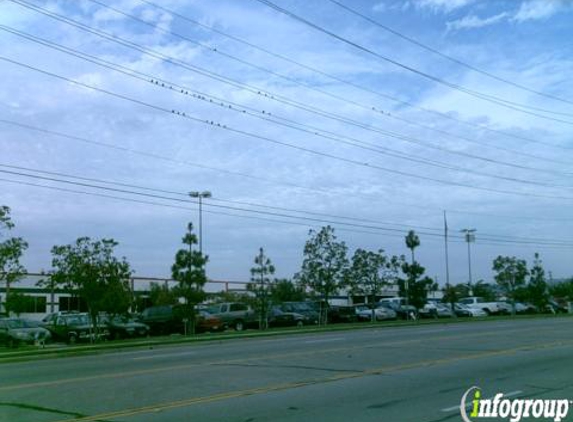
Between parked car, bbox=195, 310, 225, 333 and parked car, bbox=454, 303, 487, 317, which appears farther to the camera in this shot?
parked car, bbox=454, 303, 487, 317

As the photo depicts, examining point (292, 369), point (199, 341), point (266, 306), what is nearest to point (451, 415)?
point (292, 369)

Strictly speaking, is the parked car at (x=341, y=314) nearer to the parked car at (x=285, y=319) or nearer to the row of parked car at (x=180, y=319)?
the row of parked car at (x=180, y=319)

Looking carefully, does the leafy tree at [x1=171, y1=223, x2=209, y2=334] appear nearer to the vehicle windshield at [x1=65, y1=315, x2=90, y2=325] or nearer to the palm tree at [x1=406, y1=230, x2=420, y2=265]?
the vehicle windshield at [x1=65, y1=315, x2=90, y2=325]

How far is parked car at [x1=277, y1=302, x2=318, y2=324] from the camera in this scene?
155 ft

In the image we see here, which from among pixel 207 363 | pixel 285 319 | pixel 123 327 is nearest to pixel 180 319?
pixel 123 327

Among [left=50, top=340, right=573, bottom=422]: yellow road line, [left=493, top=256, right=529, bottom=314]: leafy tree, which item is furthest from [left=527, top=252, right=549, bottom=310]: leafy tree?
[left=50, top=340, right=573, bottom=422]: yellow road line

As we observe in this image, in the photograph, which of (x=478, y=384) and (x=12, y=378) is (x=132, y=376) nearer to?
(x=12, y=378)

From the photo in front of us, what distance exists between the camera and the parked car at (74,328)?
34625 millimetres

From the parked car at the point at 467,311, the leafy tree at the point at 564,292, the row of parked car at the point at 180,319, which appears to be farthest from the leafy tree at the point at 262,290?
the leafy tree at the point at 564,292

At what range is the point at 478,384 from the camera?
12.9 m

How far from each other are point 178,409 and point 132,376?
477cm

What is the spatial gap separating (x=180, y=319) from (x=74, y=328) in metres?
5.74

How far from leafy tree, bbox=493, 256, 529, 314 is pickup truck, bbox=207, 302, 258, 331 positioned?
30088 mm

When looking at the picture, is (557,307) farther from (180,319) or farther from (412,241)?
(180,319)
